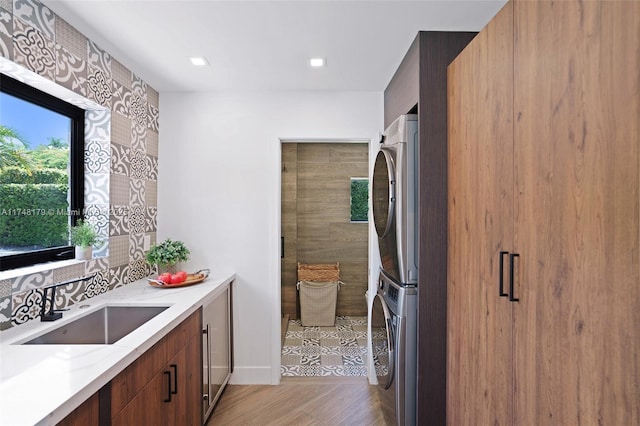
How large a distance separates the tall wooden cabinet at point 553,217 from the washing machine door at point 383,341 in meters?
0.54

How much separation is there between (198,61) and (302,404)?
2.49 metres

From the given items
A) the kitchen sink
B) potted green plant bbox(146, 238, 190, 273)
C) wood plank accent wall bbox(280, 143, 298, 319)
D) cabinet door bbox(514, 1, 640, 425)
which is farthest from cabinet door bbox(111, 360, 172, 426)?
wood plank accent wall bbox(280, 143, 298, 319)

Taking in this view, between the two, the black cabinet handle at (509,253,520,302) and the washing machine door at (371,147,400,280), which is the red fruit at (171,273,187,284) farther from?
the black cabinet handle at (509,253,520,302)

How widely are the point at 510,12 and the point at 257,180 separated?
7.15ft

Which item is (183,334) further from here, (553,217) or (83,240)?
(553,217)

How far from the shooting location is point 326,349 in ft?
12.3

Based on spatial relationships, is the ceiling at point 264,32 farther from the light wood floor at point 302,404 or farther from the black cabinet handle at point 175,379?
the light wood floor at point 302,404

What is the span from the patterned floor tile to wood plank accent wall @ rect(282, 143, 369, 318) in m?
0.35

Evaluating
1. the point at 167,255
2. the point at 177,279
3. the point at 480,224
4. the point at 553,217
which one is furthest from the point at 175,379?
the point at 553,217

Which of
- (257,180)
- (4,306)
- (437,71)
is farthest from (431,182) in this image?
(4,306)

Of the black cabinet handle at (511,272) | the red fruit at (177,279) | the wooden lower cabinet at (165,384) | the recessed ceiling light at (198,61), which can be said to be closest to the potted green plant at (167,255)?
the red fruit at (177,279)

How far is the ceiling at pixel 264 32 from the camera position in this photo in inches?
70.2

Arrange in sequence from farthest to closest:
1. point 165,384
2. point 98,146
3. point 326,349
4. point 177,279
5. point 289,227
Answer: point 289,227 < point 326,349 < point 177,279 < point 98,146 < point 165,384

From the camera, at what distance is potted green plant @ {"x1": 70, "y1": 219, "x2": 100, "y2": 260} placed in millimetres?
2104
